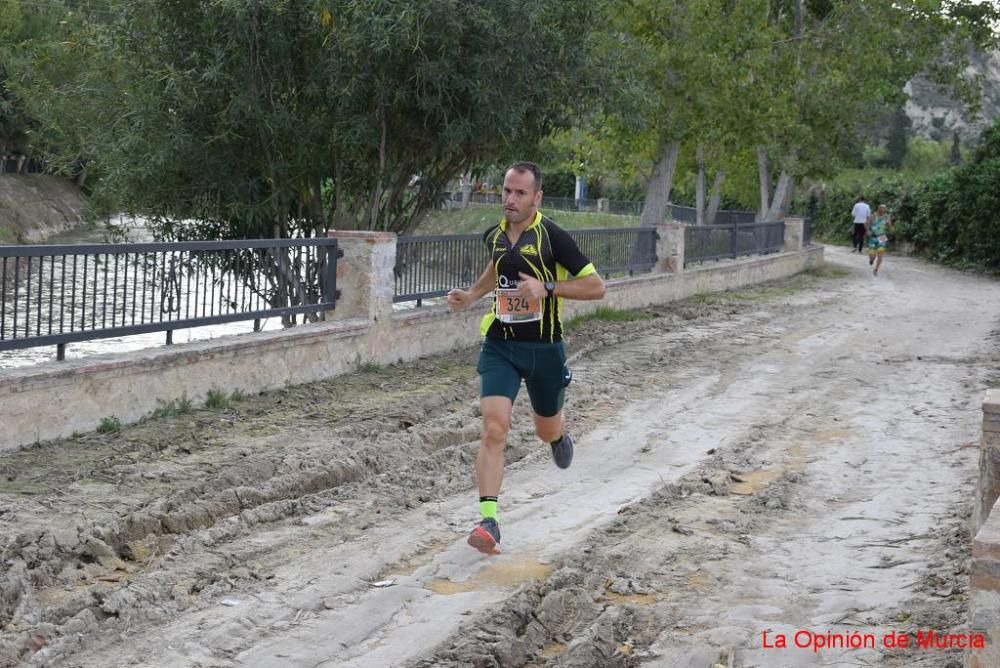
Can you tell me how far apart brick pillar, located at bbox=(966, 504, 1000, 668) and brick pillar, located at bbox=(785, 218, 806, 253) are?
Answer: 28.7 metres

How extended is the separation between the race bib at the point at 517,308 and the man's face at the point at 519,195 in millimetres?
419

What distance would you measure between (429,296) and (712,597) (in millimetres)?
8707

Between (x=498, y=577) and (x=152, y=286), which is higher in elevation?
(x=152, y=286)

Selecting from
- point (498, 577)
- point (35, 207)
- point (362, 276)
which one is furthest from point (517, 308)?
point (35, 207)

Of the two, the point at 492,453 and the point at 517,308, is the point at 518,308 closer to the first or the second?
the point at 517,308

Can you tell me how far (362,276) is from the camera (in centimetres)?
1298

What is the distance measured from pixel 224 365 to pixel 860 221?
32.7 meters

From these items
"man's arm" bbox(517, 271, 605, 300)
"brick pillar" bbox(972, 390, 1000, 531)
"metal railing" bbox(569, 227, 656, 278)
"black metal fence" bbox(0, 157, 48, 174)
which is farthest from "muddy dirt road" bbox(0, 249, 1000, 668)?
"black metal fence" bbox(0, 157, 48, 174)

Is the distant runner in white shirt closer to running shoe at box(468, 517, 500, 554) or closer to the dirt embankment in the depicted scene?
the dirt embankment

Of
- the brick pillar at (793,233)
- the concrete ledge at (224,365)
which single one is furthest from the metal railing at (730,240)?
the concrete ledge at (224,365)

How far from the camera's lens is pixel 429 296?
14.5 m

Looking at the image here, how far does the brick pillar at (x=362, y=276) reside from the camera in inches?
511

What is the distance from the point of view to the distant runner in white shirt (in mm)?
39812

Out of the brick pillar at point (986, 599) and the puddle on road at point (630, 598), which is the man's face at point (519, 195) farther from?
the brick pillar at point (986, 599)
